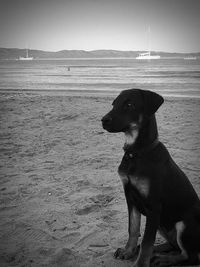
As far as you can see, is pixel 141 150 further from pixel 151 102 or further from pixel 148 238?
pixel 148 238

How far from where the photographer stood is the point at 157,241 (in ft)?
13.4

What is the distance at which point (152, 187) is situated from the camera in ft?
10.3

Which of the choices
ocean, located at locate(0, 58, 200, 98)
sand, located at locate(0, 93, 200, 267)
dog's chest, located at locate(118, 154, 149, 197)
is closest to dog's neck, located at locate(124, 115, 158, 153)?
dog's chest, located at locate(118, 154, 149, 197)

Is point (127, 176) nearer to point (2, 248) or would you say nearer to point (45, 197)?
point (2, 248)

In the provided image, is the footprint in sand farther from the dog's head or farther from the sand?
the dog's head

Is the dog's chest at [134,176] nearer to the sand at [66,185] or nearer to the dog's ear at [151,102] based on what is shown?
the dog's ear at [151,102]

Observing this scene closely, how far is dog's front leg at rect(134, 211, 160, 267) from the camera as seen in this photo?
3146mm

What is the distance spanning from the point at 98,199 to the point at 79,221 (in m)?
0.70

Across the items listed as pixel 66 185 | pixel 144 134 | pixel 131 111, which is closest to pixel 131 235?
pixel 144 134

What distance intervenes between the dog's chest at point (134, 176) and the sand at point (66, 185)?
1.03 meters

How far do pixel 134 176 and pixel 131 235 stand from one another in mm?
867

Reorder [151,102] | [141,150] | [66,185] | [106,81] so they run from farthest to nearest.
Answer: [106,81] < [66,185] < [151,102] < [141,150]

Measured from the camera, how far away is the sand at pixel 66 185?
383 cm

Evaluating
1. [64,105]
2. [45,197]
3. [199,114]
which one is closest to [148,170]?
[45,197]
